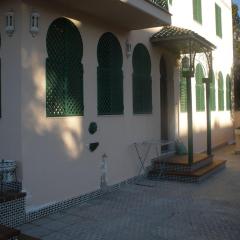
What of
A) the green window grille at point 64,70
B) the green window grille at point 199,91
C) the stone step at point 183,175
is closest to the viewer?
the green window grille at point 64,70

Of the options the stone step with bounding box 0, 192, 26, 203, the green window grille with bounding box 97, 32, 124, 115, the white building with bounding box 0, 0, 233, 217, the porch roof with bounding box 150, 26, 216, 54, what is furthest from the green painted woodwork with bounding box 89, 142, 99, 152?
the porch roof with bounding box 150, 26, 216, 54

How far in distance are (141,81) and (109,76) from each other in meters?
1.51

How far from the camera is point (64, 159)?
707cm

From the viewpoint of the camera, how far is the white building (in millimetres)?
6316

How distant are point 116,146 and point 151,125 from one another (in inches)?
74.0

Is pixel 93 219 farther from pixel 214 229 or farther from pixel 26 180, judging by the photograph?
pixel 214 229

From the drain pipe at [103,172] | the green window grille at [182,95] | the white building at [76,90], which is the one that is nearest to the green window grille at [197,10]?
the green window grille at [182,95]

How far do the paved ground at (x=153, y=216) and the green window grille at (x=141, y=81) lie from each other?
194 centimetres

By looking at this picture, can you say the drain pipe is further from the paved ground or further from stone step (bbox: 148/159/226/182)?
stone step (bbox: 148/159/226/182)

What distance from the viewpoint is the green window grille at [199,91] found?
13719 millimetres

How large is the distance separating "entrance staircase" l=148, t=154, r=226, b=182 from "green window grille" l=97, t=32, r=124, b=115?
1972 millimetres

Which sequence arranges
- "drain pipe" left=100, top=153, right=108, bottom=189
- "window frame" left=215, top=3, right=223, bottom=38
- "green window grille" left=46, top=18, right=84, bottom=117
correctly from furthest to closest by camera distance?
1. "window frame" left=215, top=3, right=223, bottom=38
2. "drain pipe" left=100, top=153, right=108, bottom=189
3. "green window grille" left=46, top=18, right=84, bottom=117

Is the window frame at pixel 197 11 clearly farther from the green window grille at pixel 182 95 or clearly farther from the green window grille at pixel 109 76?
the green window grille at pixel 109 76

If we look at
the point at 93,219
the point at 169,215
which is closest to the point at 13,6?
the point at 93,219
